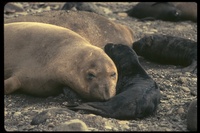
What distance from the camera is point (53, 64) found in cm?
588

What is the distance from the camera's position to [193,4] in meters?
11.6

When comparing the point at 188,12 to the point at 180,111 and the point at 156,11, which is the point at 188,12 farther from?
the point at 180,111

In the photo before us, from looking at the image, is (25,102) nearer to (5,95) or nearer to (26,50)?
(5,95)

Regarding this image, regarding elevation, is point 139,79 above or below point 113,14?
above

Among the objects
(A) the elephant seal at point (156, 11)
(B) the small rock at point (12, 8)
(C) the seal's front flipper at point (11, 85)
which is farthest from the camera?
(A) the elephant seal at point (156, 11)

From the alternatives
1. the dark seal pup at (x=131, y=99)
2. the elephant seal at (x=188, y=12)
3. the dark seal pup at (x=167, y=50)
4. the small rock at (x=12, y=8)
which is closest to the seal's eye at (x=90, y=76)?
the dark seal pup at (x=131, y=99)

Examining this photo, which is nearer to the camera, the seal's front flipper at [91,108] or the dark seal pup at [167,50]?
the seal's front flipper at [91,108]

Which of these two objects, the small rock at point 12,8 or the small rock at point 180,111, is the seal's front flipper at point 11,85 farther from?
the small rock at point 12,8

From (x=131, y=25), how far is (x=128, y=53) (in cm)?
415

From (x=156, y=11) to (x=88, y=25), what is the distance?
373 cm

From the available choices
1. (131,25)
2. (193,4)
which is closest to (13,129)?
(131,25)

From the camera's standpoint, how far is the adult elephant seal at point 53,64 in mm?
5551

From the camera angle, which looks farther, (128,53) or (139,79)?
(128,53)

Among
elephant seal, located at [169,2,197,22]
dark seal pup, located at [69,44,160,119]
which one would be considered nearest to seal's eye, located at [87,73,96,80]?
dark seal pup, located at [69,44,160,119]
